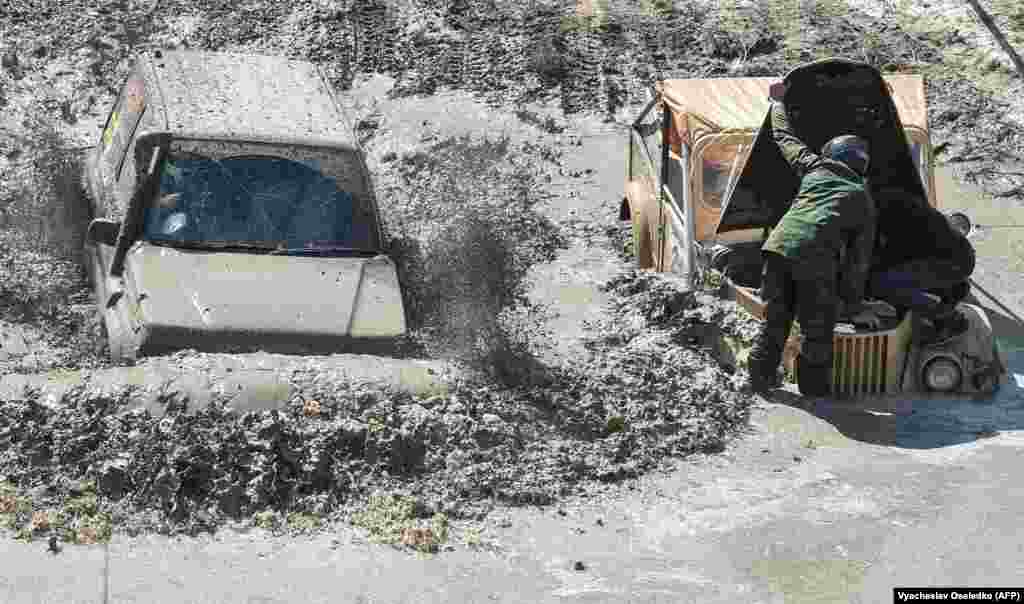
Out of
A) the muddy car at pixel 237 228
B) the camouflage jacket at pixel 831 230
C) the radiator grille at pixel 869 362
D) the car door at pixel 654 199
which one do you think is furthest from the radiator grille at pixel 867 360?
the muddy car at pixel 237 228

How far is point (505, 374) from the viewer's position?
8359 mm

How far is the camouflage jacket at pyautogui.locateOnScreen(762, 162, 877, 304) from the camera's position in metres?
8.51

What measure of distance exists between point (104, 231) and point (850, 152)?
176 inches

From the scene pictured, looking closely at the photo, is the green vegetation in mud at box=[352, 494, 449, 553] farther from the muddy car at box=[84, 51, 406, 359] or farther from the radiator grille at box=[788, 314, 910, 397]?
the radiator grille at box=[788, 314, 910, 397]

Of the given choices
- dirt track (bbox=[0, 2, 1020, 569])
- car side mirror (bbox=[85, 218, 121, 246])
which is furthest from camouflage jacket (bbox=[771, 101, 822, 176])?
car side mirror (bbox=[85, 218, 121, 246])

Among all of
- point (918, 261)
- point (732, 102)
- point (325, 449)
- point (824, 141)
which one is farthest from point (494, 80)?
point (325, 449)

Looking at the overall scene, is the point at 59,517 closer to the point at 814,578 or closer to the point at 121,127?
the point at 814,578

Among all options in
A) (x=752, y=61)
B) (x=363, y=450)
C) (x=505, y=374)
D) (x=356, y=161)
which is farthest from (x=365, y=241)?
(x=752, y=61)

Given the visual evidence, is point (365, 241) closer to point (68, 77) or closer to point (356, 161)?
point (356, 161)

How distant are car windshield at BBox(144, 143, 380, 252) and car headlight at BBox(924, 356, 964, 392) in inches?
137

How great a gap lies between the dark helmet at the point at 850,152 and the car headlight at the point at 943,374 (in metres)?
1.25

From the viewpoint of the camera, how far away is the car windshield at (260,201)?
28.4ft

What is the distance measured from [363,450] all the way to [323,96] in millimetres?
3800

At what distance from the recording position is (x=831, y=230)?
335 inches
